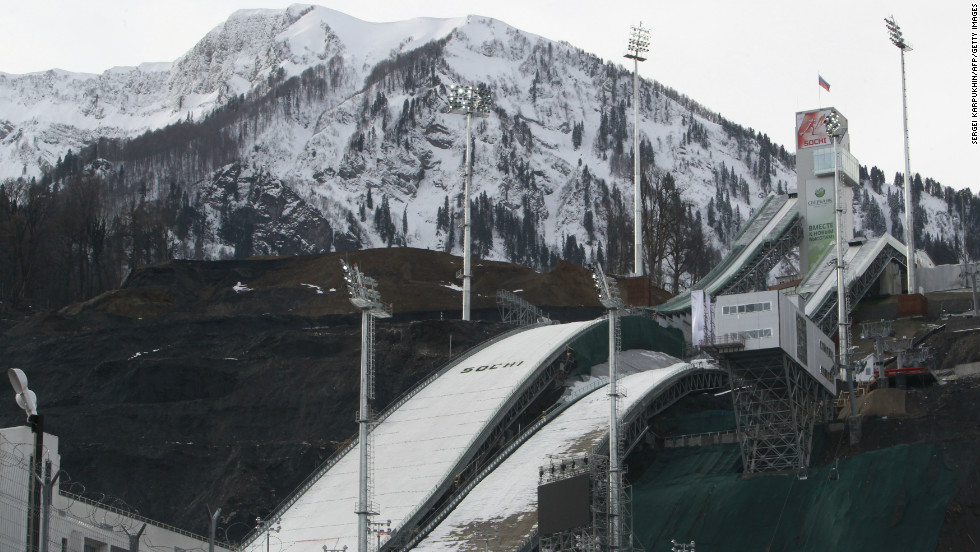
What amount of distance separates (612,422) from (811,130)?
70475 mm

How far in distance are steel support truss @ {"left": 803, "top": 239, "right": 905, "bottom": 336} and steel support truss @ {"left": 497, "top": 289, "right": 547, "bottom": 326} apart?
65.8 feet

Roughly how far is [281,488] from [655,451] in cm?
2157

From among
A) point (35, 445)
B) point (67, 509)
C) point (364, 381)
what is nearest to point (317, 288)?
point (67, 509)

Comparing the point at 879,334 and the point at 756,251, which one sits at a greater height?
the point at 756,251

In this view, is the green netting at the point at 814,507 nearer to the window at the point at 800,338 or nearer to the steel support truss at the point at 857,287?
the window at the point at 800,338

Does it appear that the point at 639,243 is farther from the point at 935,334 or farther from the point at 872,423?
the point at 872,423

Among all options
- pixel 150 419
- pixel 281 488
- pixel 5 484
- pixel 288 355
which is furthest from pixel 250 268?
pixel 5 484

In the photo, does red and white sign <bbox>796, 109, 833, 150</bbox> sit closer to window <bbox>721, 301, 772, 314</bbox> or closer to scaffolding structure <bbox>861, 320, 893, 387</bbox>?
scaffolding structure <bbox>861, 320, 893, 387</bbox>

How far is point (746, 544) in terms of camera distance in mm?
70875

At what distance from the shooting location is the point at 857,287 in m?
113

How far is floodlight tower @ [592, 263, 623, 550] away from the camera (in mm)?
60156

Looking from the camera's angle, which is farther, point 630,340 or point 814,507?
point 630,340

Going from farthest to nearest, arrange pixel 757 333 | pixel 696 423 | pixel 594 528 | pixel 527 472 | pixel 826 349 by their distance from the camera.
Answer: pixel 696 423
pixel 826 349
pixel 527 472
pixel 757 333
pixel 594 528

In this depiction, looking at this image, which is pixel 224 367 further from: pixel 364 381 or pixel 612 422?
pixel 612 422
